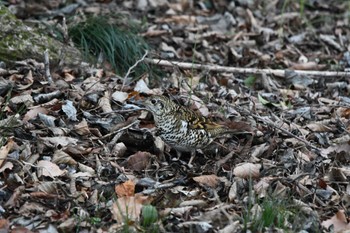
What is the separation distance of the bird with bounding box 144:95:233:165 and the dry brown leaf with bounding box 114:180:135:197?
859 mm

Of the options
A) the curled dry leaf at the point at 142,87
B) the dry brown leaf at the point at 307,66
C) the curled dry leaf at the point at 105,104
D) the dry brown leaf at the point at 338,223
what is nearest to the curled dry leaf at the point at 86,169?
the curled dry leaf at the point at 105,104

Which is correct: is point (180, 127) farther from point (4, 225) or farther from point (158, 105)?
point (4, 225)

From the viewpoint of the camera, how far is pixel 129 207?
5293 mm

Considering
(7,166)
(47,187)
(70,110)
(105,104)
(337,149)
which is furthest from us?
(105,104)

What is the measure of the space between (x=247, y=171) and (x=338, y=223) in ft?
3.16

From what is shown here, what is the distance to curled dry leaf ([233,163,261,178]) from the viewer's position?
6.10 m

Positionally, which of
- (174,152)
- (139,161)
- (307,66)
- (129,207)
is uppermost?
(129,207)

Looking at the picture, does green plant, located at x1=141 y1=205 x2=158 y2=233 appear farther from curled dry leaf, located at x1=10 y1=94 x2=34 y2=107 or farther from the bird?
→ curled dry leaf, located at x1=10 y1=94 x2=34 y2=107

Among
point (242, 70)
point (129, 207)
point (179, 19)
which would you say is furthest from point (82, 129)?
point (179, 19)

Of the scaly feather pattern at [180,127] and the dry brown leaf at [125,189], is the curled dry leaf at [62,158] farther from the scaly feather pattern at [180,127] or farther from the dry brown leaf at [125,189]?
the scaly feather pattern at [180,127]

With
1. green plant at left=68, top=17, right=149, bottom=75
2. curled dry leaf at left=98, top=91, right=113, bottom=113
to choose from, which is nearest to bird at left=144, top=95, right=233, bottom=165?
curled dry leaf at left=98, top=91, right=113, bottom=113

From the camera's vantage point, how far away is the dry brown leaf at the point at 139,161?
247 inches

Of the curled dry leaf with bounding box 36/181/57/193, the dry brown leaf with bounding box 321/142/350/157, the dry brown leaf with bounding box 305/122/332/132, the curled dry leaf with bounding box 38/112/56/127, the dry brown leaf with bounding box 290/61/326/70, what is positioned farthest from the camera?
the dry brown leaf with bounding box 290/61/326/70

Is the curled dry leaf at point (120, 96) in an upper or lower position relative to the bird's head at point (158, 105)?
lower
